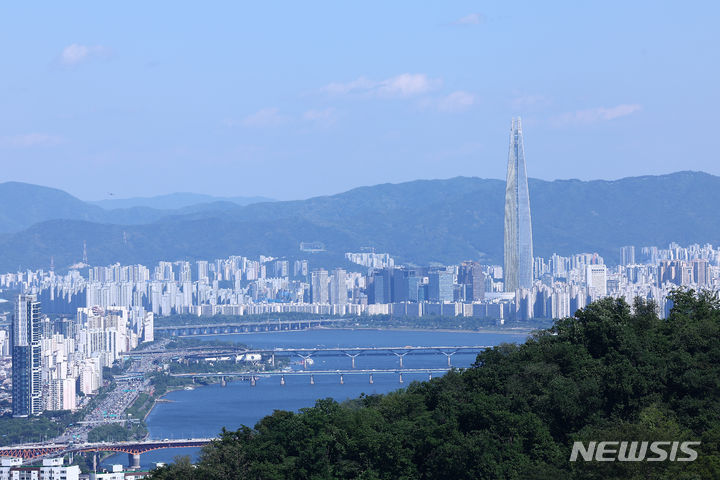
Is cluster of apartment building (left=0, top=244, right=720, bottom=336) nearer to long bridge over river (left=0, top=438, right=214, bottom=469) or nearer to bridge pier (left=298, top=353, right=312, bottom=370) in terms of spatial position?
bridge pier (left=298, top=353, right=312, bottom=370)

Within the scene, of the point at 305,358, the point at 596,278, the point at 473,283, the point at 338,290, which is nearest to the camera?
the point at 305,358

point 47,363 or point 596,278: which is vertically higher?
point 596,278

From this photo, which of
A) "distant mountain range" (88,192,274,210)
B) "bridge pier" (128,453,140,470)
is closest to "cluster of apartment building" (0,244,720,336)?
"bridge pier" (128,453,140,470)

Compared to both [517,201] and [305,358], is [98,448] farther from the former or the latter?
[517,201]

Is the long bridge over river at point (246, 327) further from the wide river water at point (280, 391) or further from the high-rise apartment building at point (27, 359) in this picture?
the high-rise apartment building at point (27, 359)

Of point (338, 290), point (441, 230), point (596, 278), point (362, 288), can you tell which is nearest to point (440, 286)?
point (338, 290)

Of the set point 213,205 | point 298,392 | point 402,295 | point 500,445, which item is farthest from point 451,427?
point 213,205

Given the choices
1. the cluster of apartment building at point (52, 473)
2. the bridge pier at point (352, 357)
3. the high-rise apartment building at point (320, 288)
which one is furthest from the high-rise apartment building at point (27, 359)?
the high-rise apartment building at point (320, 288)
